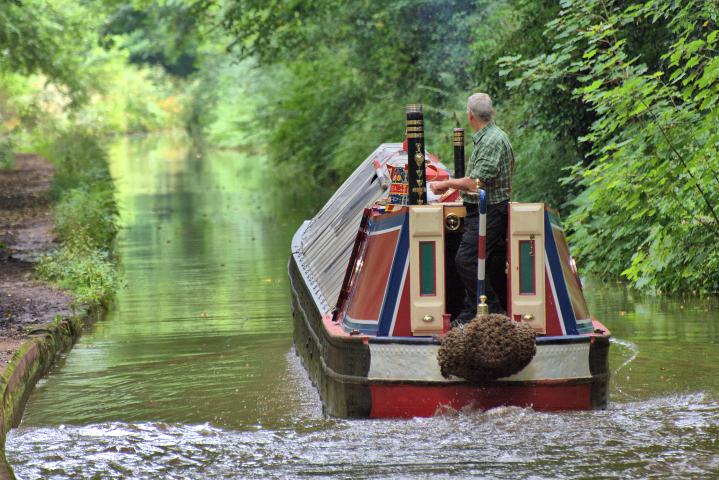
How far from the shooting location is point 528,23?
60.3ft

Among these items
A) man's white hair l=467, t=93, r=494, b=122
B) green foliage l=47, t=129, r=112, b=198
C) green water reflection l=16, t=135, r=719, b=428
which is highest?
green foliage l=47, t=129, r=112, b=198

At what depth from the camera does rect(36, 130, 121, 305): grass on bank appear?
14.7m

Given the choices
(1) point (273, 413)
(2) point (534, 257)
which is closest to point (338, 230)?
(1) point (273, 413)

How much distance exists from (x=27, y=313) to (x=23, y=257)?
15.8ft

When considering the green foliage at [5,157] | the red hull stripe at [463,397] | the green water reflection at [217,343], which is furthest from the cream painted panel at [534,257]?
the green foliage at [5,157]

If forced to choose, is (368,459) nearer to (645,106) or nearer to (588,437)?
(588,437)

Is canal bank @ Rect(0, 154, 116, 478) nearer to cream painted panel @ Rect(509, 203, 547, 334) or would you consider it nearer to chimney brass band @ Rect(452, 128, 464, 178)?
cream painted panel @ Rect(509, 203, 547, 334)

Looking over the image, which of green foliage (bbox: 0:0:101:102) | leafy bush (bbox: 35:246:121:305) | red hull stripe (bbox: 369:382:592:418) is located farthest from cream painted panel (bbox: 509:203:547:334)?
green foliage (bbox: 0:0:101:102)

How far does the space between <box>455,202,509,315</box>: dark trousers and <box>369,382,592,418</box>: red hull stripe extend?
57cm

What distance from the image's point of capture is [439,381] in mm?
7914

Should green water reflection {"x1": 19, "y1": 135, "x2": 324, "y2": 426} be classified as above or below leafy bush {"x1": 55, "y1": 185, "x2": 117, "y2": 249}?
below

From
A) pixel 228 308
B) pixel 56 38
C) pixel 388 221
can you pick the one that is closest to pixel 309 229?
pixel 228 308

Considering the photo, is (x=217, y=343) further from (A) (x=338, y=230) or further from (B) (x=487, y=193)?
(B) (x=487, y=193)

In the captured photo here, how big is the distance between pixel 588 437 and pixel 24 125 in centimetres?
4229
